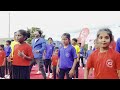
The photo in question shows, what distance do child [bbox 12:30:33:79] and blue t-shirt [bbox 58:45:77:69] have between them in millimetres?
592

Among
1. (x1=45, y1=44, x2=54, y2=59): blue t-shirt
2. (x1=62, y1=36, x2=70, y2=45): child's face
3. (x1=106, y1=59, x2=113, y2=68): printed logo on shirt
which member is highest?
(x1=62, y1=36, x2=70, y2=45): child's face

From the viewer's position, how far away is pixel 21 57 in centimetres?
561

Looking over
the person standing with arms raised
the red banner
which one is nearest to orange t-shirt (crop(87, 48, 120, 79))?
the person standing with arms raised

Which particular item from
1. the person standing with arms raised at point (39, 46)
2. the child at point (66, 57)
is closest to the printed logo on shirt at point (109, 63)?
the child at point (66, 57)

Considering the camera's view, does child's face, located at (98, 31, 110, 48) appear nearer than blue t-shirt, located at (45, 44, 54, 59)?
Yes

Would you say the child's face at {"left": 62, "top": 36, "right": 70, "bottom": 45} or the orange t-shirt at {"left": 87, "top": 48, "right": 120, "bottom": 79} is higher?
the child's face at {"left": 62, "top": 36, "right": 70, "bottom": 45}

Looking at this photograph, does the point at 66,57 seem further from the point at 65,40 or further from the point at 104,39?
the point at 104,39

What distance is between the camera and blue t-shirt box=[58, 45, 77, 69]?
576 cm

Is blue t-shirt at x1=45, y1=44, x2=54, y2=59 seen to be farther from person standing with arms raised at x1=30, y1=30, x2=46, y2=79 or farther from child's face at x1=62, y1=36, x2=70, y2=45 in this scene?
child's face at x1=62, y1=36, x2=70, y2=45

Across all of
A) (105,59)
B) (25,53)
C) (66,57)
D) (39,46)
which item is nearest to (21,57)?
(25,53)

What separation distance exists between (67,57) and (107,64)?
2101mm

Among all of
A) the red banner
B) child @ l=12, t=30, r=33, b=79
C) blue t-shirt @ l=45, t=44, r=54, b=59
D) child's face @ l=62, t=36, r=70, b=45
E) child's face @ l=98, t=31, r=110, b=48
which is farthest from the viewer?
the red banner

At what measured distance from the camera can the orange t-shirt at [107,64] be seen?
3.70 metres

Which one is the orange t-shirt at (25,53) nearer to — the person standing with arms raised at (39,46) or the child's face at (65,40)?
the child's face at (65,40)
